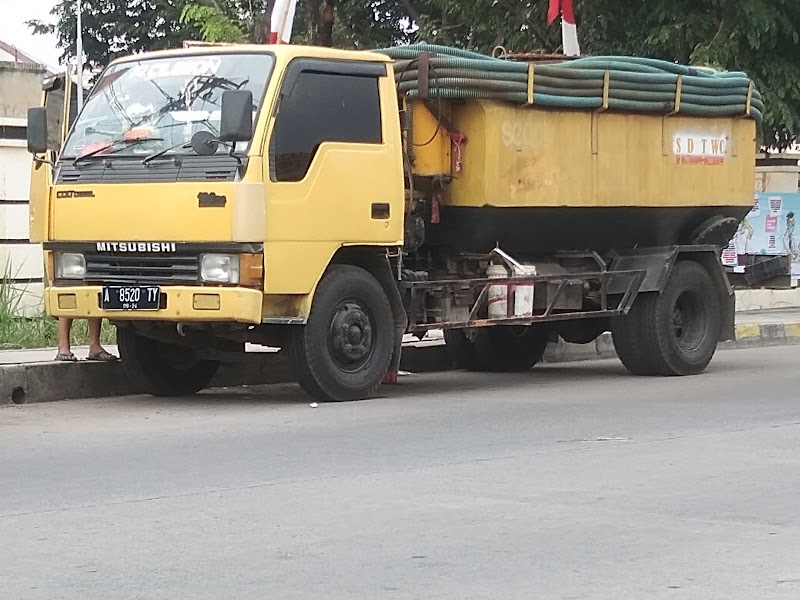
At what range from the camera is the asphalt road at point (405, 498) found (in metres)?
5.92

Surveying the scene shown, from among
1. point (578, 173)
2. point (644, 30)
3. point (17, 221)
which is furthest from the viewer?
point (644, 30)

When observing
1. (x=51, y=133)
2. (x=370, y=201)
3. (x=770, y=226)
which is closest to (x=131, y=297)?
(x=370, y=201)

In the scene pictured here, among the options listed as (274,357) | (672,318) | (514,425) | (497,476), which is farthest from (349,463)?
(672,318)

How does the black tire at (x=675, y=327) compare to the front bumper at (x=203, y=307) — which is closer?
the front bumper at (x=203, y=307)

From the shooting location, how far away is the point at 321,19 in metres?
18.9

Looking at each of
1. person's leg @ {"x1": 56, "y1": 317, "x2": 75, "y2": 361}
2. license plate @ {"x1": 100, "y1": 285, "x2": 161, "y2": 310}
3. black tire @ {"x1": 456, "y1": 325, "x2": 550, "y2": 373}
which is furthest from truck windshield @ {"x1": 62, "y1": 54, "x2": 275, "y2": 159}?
black tire @ {"x1": 456, "y1": 325, "x2": 550, "y2": 373}

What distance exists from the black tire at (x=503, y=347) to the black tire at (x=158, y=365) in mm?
3053

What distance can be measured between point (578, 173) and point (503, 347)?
235 cm

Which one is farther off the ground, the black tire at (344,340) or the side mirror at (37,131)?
the side mirror at (37,131)

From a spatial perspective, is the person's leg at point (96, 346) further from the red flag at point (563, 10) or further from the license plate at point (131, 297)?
the red flag at point (563, 10)

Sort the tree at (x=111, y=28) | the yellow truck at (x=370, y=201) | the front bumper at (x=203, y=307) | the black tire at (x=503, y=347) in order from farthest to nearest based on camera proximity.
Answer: the tree at (x=111, y=28), the black tire at (x=503, y=347), the yellow truck at (x=370, y=201), the front bumper at (x=203, y=307)

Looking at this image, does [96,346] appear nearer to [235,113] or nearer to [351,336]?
[351,336]

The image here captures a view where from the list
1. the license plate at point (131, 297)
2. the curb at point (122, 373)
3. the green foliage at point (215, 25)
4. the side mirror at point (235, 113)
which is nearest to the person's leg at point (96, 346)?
the curb at point (122, 373)

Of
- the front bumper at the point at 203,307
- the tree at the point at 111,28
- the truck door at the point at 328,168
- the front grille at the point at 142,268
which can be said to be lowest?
the front bumper at the point at 203,307
